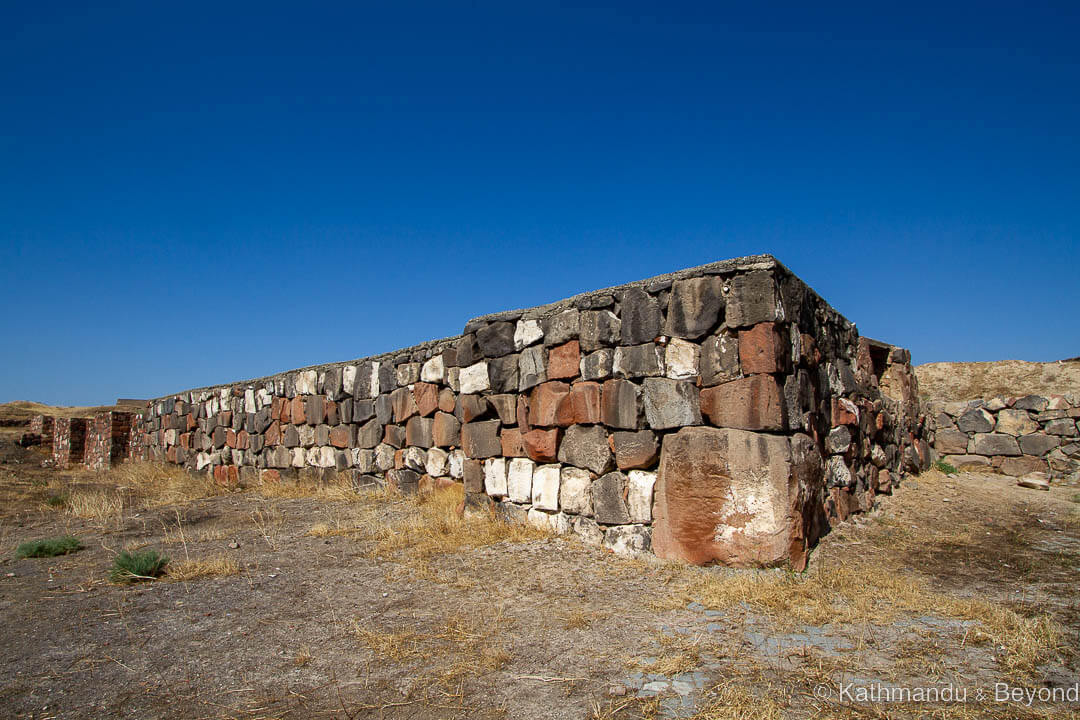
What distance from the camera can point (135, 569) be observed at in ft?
15.4

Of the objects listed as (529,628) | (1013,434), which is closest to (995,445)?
(1013,434)

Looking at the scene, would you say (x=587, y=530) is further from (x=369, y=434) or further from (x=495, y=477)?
(x=369, y=434)

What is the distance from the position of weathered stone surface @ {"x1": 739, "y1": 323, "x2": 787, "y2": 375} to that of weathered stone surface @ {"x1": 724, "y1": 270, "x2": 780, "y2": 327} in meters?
0.07

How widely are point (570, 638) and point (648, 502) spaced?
1.82 metres

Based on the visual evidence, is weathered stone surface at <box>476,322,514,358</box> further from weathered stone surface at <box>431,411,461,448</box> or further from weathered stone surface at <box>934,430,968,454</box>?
weathered stone surface at <box>934,430,968,454</box>

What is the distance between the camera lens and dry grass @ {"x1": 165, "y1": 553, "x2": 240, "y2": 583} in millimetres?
4762

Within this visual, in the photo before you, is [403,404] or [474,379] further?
[403,404]

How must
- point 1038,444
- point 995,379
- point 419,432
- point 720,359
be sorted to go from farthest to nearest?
point 995,379 → point 1038,444 → point 419,432 → point 720,359

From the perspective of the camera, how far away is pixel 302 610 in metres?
Result: 3.97

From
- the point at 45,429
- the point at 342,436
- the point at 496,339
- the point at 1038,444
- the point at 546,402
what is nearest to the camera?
the point at 546,402

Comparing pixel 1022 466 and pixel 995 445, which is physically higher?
pixel 995 445

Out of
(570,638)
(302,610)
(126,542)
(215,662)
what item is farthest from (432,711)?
(126,542)

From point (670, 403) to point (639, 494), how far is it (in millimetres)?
801

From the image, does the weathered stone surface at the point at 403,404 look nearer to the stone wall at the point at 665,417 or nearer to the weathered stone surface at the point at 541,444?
the stone wall at the point at 665,417
